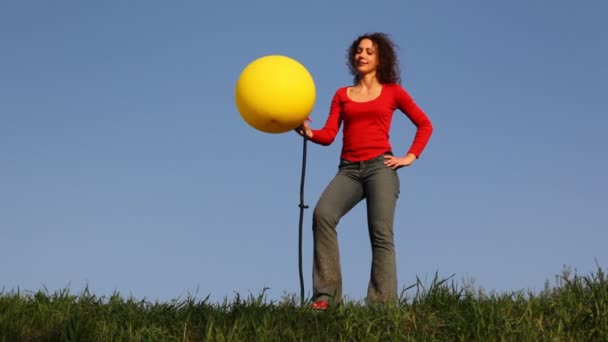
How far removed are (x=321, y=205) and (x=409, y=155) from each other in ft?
2.78

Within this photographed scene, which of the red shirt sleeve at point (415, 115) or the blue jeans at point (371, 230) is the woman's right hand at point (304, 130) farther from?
the red shirt sleeve at point (415, 115)

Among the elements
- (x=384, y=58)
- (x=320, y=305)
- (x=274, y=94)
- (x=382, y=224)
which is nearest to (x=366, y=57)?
(x=384, y=58)

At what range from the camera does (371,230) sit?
6.37 metres

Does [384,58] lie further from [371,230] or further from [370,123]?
[371,230]

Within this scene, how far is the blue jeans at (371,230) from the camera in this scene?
6.26 metres

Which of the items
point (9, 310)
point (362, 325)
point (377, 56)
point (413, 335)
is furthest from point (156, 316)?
point (377, 56)

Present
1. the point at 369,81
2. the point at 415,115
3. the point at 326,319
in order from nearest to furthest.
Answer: the point at 326,319, the point at 415,115, the point at 369,81

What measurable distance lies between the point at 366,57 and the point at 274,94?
1149 millimetres

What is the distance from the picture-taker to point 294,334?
17.8 feet

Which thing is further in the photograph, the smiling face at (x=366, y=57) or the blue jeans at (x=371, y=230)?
the smiling face at (x=366, y=57)

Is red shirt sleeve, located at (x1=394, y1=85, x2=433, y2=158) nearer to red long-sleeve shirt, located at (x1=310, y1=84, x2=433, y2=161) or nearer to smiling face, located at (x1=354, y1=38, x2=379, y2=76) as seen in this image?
red long-sleeve shirt, located at (x1=310, y1=84, x2=433, y2=161)

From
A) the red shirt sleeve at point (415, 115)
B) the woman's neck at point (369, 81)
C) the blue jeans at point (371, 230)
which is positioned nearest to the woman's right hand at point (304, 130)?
the blue jeans at point (371, 230)

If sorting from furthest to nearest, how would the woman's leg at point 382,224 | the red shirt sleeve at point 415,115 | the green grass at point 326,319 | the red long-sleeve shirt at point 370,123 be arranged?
the red shirt sleeve at point 415,115, the red long-sleeve shirt at point 370,123, the woman's leg at point 382,224, the green grass at point 326,319

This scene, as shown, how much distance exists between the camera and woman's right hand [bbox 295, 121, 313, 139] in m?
6.44
